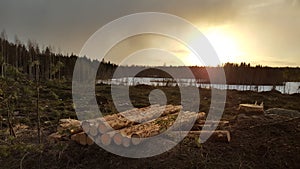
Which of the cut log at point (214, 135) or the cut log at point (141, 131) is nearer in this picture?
the cut log at point (141, 131)

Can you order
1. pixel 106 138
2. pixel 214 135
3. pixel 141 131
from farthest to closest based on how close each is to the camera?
pixel 214 135
pixel 141 131
pixel 106 138

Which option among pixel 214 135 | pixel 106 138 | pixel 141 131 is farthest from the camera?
pixel 214 135

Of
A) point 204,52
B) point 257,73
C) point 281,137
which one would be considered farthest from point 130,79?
point 281,137

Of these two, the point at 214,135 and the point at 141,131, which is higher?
the point at 141,131

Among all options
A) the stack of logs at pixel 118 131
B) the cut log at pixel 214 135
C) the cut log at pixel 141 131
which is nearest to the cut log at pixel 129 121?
the stack of logs at pixel 118 131

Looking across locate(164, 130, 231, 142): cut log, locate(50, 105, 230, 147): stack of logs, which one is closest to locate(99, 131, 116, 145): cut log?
locate(50, 105, 230, 147): stack of logs

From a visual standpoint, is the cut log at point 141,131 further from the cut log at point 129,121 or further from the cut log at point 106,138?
the cut log at point 129,121

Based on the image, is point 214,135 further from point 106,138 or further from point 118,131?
point 106,138

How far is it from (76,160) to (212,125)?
3047mm

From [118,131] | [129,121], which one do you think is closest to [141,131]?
[118,131]

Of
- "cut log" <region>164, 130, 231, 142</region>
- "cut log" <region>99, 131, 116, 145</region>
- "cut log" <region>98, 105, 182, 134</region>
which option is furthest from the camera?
"cut log" <region>164, 130, 231, 142</region>

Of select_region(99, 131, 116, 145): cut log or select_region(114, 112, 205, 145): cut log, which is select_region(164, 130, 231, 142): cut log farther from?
select_region(99, 131, 116, 145): cut log

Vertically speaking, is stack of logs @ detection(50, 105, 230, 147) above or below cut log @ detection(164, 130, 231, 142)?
above

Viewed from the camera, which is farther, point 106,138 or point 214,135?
point 214,135
